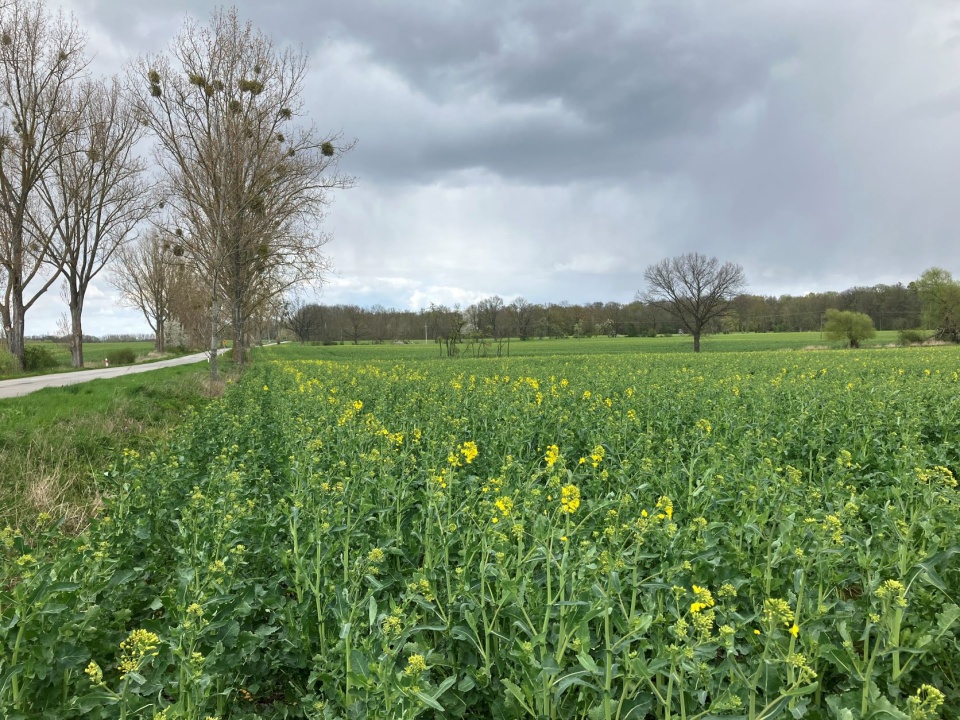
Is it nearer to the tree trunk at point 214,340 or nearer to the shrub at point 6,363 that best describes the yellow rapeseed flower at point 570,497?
the tree trunk at point 214,340

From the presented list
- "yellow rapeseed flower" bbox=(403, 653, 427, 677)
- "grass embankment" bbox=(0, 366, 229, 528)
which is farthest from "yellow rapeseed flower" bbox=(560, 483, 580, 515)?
"grass embankment" bbox=(0, 366, 229, 528)

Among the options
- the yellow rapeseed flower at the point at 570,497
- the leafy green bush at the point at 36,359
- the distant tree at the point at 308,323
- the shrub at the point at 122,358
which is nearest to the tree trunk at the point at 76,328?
the leafy green bush at the point at 36,359

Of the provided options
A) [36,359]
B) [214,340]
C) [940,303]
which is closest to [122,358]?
[36,359]

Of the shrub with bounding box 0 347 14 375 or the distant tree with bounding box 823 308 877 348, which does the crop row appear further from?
the distant tree with bounding box 823 308 877 348

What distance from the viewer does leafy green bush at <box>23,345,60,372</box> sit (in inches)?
896

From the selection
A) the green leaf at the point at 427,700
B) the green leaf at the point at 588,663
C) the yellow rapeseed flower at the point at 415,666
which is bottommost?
the green leaf at the point at 427,700

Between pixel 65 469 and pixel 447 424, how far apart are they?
446 cm

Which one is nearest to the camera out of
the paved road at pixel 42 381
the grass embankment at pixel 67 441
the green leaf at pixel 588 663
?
the green leaf at pixel 588 663

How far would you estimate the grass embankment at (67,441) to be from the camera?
489cm

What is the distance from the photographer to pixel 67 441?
659 centimetres

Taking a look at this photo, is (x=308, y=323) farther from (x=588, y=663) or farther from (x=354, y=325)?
(x=588, y=663)

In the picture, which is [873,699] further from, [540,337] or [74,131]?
[540,337]

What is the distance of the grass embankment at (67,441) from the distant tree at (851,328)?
221ft

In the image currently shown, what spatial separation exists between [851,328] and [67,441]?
70092mm
